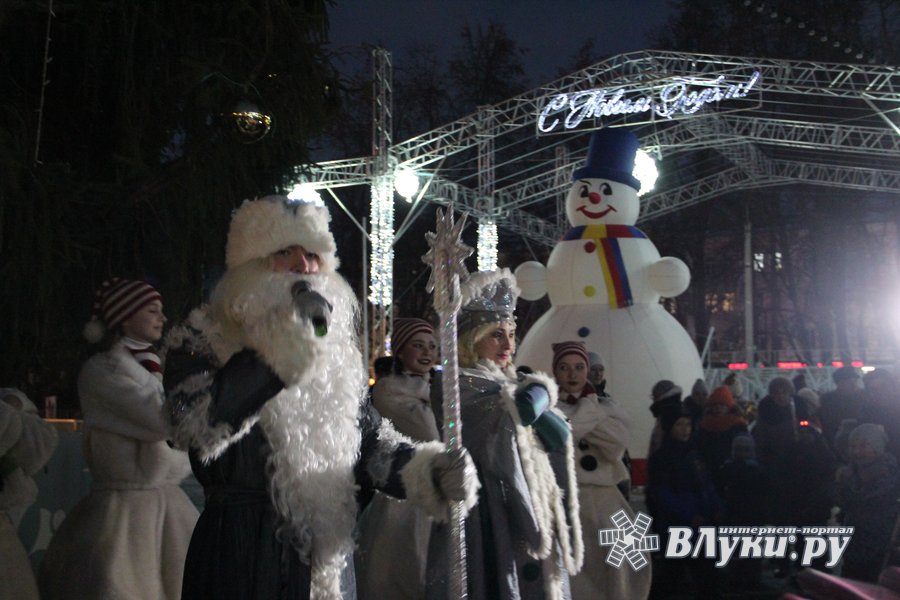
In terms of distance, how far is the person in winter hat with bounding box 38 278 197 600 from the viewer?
4676 millimetres

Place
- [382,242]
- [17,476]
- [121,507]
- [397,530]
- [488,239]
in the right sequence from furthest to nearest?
1. [488,239]
2. [382,242]
3. [397,530]
4. [17,476]
5. [121,507]

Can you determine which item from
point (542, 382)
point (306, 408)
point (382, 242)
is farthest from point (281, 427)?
point (382, 242)

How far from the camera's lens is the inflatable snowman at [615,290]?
13500 mm

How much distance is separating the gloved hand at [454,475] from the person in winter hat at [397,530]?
1.78 metres

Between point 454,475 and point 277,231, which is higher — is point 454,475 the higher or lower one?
the lower one

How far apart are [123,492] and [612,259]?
31.8 feet

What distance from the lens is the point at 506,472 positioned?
4699 millimetres

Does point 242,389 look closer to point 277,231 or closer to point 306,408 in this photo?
point 306,408

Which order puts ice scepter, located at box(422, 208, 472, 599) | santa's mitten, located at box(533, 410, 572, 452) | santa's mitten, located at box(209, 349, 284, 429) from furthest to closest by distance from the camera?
santa's mitten, located at box(533, 410, 572, 452) < ice scepter, located at box(422, 208, 472, 599) < santa's mitten, located at box(209, 349, 284, 429)

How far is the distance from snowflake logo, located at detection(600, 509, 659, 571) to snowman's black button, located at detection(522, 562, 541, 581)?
193 cm

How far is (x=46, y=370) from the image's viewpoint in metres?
6.82

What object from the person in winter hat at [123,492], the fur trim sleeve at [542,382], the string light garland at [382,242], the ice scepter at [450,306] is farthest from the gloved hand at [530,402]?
the string light garland at [382,242]

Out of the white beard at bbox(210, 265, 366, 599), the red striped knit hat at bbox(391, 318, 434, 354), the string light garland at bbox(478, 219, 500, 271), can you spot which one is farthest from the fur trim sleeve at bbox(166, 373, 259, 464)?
the string light garland at bbox(478, 219, 500, 271)

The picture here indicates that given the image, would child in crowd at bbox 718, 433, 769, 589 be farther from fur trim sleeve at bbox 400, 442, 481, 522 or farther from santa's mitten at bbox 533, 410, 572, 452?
fur trim sleeve at bbox 400, 442, 481, 522
